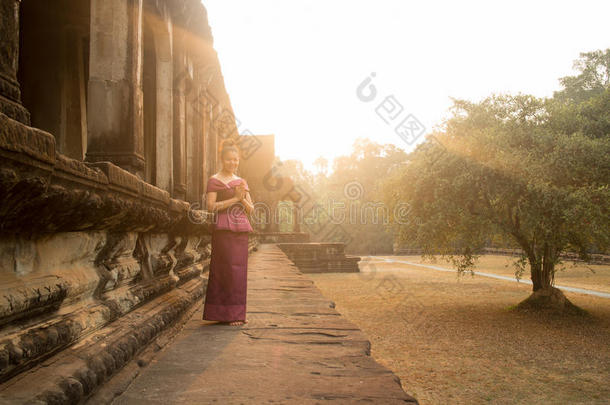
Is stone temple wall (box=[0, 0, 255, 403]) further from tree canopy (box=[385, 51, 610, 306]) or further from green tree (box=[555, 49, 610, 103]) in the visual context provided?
green tree (box=[555, 49, 610, 103])

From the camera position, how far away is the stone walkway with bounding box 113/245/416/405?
152 centimetres

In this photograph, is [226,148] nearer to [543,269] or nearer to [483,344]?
[483,344]

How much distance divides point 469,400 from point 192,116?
477 centimetres

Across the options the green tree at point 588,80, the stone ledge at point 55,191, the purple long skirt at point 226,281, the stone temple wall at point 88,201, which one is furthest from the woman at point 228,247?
the green tree at point 588,80

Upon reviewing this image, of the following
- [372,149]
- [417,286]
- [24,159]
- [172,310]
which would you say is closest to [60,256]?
[24,159]

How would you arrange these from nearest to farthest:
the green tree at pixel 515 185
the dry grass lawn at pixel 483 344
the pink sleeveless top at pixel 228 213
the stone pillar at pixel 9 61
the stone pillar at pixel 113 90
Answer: the stone pillar at pixel 9 61 → the stone pillar at pixel 113 90 → the pink sleeveless top at pixel 228 213 → the dry grass lawn at pixel 483 344 → the green tree at pixel 515 185

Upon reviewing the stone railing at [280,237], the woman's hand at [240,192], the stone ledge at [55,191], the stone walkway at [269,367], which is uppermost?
the woman's hand at [240,192]

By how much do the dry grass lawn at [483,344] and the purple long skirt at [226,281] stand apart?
300 cm

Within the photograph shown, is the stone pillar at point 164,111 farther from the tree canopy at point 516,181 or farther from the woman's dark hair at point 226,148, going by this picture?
the tree canopy at point 516,181

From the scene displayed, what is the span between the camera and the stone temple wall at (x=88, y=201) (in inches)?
45.7

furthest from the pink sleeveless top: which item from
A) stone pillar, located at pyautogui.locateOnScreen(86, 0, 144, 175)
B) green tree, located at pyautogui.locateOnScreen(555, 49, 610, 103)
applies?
green tree, located at pyautogui.locateOnScreen(555, 49, 610, 103)

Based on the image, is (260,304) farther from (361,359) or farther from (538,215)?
(538,215)

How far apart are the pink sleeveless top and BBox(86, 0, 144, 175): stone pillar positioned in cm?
48

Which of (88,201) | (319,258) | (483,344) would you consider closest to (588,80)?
(319,258)
